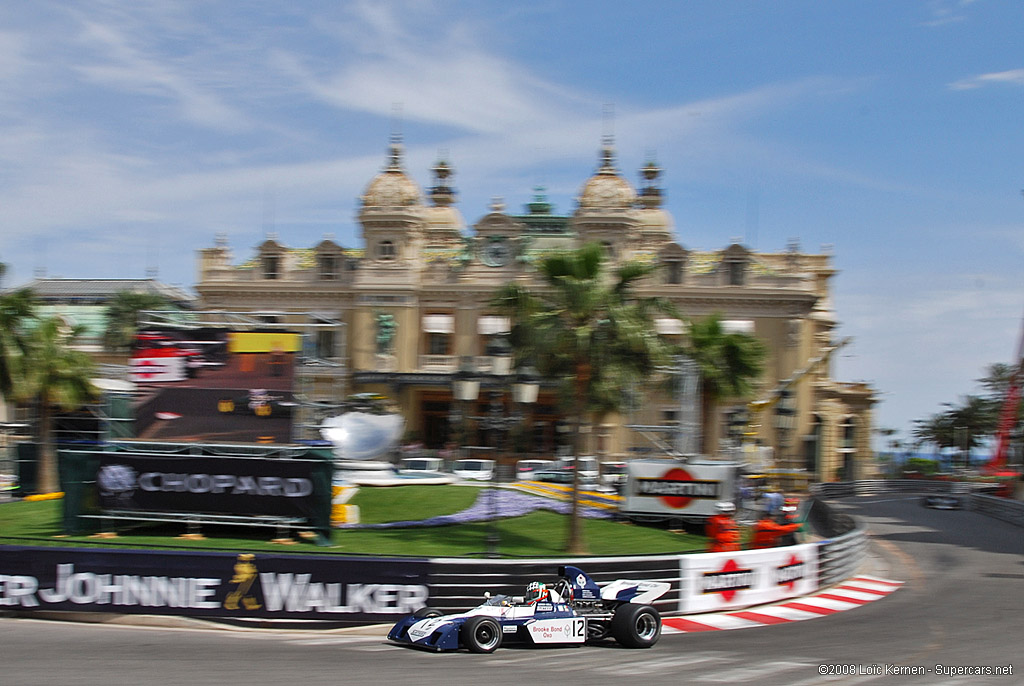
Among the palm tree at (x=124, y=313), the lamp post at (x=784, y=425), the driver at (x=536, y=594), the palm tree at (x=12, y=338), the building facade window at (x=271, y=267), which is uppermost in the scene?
the building facade window at (x=271, y=267)

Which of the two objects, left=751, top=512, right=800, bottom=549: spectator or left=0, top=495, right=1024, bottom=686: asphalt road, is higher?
left=751, top=512, right=800, bottom=549: spectator

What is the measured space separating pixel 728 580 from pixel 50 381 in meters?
25.3

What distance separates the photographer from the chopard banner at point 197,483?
87.4 feet

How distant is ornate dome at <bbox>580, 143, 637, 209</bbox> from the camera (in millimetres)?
59219

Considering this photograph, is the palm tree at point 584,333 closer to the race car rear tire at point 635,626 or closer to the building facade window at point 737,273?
the race car rear tire at point 635,626

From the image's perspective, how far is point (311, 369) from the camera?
4712 centimetres

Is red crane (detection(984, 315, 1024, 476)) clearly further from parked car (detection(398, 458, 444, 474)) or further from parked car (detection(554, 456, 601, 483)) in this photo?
parked car (detection(398, 458, 444, 474))

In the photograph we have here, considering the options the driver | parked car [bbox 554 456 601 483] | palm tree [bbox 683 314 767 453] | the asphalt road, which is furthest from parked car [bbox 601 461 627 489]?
the driver

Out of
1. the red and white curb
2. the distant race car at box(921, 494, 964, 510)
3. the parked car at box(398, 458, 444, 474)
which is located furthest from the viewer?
the distant race car at box(921, 494, 964, 510)

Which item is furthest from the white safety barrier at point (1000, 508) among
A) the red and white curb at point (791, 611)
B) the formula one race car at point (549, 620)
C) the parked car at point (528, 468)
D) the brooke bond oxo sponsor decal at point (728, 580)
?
the formula one race car at point (549, 620)

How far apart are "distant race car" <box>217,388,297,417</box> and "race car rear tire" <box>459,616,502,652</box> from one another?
1295 centimetres

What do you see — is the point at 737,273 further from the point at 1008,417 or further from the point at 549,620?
the point at 549,620

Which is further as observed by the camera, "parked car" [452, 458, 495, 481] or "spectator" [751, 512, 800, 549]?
"parked car" [452, 458, 495, 481]

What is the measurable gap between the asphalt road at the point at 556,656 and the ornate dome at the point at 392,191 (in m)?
43.4
